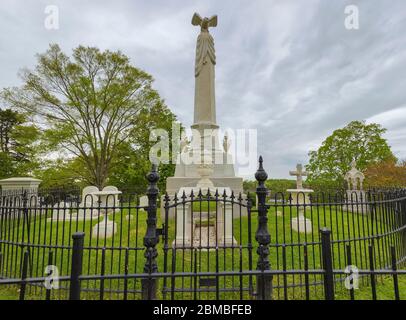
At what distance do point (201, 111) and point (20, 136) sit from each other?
15297 mm

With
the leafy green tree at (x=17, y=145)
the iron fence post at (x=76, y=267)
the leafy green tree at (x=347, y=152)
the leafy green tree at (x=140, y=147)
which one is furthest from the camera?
the leafy green tree at (x=347, y=152)

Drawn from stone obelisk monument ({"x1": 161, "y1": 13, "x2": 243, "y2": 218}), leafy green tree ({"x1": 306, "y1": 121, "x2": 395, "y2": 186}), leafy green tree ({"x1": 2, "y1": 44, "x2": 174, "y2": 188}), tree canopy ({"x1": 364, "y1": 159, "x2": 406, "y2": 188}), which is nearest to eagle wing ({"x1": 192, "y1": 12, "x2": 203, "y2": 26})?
stone obelisk monument ({"x1": 161, "y1": 13, "x2": 243, "y2": 218})

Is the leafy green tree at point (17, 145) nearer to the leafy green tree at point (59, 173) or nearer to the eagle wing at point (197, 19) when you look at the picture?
the leafy green tree at point (59, 173)

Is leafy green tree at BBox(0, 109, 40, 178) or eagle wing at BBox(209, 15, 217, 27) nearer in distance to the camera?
eagle wing at BBox(209, 15, 217, 27)

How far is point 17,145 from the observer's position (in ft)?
74.0

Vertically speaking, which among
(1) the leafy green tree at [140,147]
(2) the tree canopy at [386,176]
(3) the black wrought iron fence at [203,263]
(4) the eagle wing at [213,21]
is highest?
(4) the eagle wing at [213,21]

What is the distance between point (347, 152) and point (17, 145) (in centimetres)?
3250

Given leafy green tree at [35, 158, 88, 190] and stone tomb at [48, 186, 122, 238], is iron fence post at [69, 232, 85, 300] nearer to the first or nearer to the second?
stone tomb at [48, 186, 122, 238]

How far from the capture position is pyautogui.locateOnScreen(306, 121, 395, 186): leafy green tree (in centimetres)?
2131

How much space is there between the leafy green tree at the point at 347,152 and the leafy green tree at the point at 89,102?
1678cm

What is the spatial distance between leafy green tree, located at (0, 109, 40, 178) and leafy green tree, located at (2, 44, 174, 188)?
1.27m

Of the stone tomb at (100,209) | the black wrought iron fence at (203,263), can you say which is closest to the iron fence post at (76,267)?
the black wrought iron fence at (203,263)

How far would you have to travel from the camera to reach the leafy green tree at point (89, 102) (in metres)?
16.5

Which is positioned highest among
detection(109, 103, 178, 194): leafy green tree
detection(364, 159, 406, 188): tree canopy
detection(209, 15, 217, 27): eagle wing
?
detection(209, 15, 217, 27): eagle wing
